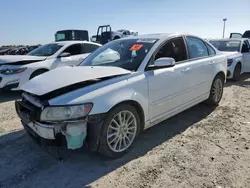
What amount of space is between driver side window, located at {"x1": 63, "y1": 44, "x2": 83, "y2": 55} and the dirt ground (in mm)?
3793

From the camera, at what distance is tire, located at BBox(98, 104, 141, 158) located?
278 centimetres

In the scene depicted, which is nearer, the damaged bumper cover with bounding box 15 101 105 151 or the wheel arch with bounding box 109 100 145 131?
the damaged bumper cover with bounding box 15 101 105 151

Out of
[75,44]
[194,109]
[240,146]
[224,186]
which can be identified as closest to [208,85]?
[194,109]

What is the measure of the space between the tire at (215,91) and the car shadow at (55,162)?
1.42 m

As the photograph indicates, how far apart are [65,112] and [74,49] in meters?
5.34

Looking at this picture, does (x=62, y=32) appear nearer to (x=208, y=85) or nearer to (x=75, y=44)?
(x=75, y=44)

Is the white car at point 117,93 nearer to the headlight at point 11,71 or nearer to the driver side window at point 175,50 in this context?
the driver side window at point 175,50

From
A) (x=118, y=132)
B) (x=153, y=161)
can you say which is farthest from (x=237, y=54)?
(x=118, y=132)

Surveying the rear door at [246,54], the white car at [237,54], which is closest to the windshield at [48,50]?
the white car at [237,54]

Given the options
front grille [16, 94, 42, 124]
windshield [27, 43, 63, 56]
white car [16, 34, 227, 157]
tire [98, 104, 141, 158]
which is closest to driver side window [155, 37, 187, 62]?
white car [16, 34, 227, 157]

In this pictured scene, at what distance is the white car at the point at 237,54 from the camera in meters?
7.87

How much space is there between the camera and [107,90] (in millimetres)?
2768

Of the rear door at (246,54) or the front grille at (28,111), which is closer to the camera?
the front grille at (28,111)

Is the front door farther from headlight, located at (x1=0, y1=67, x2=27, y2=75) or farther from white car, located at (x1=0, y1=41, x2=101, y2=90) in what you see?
headlight, located at (x1=0, y1=67, x2=27, y2=75)
